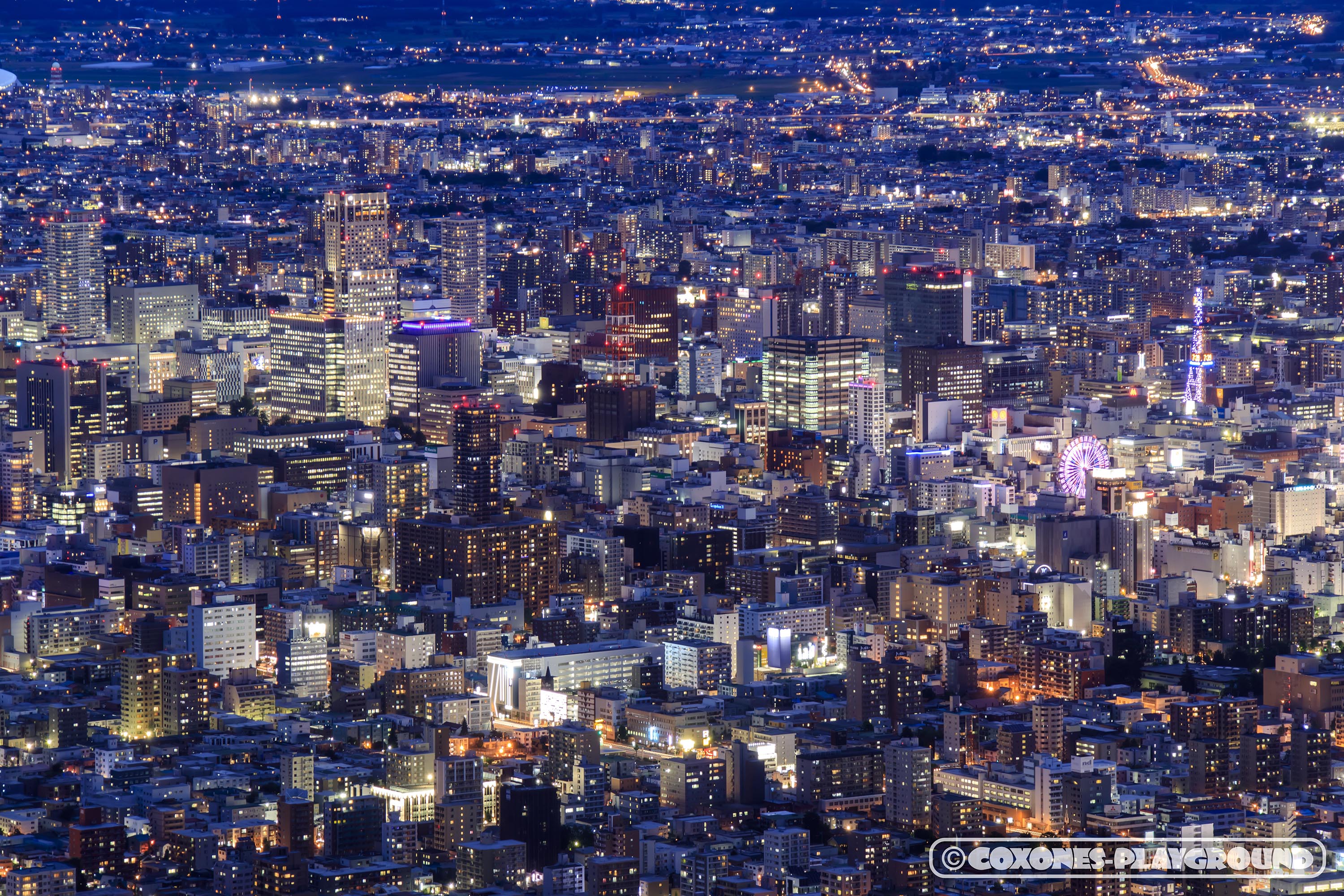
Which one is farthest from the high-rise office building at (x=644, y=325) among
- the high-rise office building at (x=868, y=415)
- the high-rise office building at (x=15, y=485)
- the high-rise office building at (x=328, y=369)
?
the high-rise office building at (x=15, y=485)

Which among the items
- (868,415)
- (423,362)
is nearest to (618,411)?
(868,415)

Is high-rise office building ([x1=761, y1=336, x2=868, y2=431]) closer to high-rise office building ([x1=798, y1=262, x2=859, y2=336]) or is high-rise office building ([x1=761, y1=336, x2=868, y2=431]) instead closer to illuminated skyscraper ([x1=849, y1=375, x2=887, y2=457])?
illuminated skyscraper ([x1=849, y1=375, x2=887, y2=457])

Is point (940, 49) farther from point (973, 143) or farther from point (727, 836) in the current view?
point (727, 836)

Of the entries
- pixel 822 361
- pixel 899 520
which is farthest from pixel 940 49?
pixel 899 520

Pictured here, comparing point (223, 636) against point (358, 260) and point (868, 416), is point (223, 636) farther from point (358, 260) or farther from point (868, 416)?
point (358, 260)

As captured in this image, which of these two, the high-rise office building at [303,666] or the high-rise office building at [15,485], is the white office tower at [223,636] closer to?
the high-rise office building at [303,666]

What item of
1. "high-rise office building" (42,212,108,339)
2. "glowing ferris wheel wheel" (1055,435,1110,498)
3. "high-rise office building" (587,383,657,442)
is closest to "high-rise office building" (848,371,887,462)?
"high-rise office building" (587,383,657,442)
